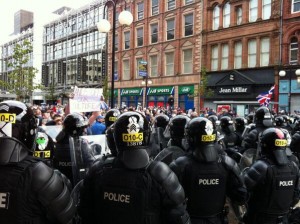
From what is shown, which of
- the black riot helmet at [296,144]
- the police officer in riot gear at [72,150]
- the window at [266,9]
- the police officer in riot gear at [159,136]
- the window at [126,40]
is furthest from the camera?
the window at [126,40]

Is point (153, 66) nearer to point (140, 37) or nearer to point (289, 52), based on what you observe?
point (140, 37)

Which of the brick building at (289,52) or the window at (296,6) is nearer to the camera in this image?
the brick building at (289,52)

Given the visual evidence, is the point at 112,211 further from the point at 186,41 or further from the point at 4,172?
the point at 186,41

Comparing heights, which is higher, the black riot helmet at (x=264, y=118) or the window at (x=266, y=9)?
the window at (x=266, y=9)

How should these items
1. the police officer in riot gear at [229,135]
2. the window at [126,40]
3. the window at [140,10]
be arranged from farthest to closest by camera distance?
the window at [126,40]
the window at [140,10]
the police officer in riot gear at [229,135]

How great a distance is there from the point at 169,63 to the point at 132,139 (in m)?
29.5

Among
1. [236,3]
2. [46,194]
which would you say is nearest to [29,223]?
[46,194]

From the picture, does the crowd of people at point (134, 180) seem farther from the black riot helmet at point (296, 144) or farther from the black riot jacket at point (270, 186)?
the black riot helmet at point (296, 144)

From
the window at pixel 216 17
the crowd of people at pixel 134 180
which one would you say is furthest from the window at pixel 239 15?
the crowd of people at pixel 134 180

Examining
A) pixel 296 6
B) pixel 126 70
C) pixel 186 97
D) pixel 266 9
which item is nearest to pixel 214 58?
pixel 186 97

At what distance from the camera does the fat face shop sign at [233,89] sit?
991 inches

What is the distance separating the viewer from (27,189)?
2.02 metres

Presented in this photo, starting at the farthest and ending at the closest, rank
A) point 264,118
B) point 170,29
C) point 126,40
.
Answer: point 126,40
point 170,29
point 264,118

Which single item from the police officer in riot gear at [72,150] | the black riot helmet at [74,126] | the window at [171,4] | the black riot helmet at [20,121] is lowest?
the police officer in riot gear at [72,150]
